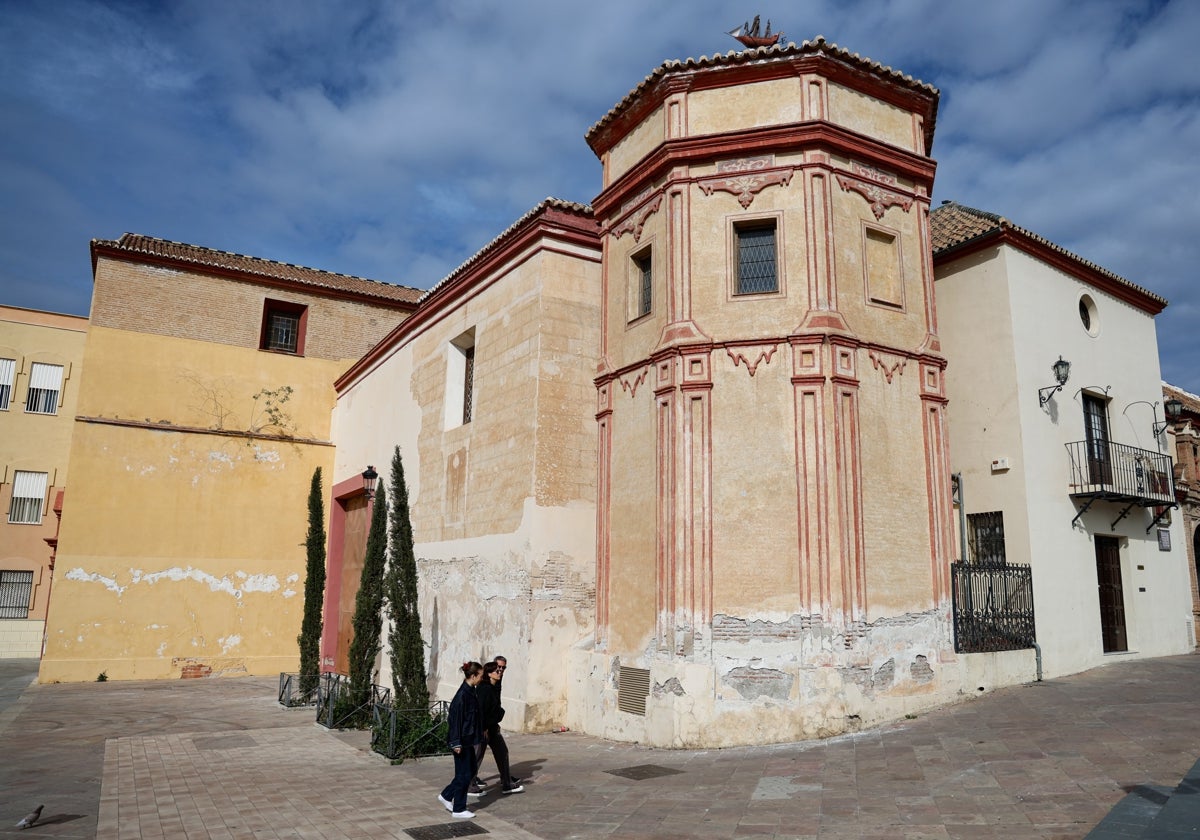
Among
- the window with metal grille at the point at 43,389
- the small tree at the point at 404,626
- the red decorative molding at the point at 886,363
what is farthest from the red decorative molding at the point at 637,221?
the window with metal grille at the point at 43,389

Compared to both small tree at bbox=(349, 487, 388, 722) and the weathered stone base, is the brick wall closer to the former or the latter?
small tree at bbox=(349, 487, 388, 722)

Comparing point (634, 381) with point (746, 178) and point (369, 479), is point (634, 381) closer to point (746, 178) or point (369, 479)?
point (746, 178)

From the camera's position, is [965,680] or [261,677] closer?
[965,680]

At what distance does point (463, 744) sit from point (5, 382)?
93.8 feet

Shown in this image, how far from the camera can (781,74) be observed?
11.5 m

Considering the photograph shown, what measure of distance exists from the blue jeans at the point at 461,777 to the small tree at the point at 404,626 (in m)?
3.34

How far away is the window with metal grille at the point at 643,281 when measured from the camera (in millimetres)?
12414

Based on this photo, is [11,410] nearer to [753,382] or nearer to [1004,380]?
[753,382]

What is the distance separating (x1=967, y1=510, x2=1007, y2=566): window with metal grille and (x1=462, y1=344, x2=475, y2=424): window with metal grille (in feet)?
29.7

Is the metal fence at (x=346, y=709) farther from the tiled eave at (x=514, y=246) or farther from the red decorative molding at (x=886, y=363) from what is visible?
the red decorative molding at (x=886, y=363)

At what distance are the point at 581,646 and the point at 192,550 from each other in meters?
12.8

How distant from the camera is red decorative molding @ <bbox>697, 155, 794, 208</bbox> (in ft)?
37.3

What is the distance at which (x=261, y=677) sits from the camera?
2042 centimetres

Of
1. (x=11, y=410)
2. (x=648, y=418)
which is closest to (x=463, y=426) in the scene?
(x=648, y=418)
